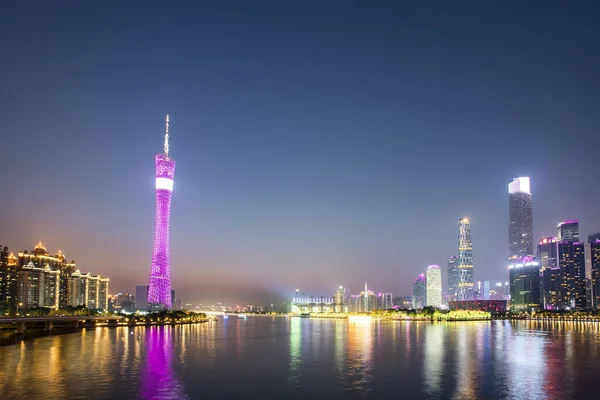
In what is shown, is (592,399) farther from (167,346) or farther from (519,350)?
(167,346)

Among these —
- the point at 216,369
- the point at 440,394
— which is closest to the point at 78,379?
the point at 216,369

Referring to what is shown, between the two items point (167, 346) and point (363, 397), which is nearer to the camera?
point (363, 397)

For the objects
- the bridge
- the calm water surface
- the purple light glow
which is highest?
the purple light glow

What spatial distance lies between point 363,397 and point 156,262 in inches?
4487

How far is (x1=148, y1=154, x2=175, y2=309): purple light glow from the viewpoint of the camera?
14238cm

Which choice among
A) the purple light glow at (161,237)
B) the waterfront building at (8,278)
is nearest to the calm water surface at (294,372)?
the purple light glow at (161,237)

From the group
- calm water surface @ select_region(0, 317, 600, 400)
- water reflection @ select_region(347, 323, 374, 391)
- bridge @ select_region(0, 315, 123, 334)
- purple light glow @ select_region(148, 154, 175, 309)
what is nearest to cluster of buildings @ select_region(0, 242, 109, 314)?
bridge @ select_region(0, 315, 123, 334)

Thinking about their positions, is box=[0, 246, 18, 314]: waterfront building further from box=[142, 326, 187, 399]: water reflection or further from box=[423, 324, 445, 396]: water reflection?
box=[423, 324, 445, 396]: water reflection

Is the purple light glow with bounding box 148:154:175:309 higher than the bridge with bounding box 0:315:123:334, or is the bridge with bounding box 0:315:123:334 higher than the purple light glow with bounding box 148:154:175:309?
the purple light glow with bounding box 148:154:175:309

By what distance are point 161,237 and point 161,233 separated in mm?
1031

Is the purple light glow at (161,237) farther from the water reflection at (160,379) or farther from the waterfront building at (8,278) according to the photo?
the water reflection at (160,379)

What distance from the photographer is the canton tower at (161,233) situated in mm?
142500

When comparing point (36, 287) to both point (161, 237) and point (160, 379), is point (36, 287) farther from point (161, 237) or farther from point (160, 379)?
point (160, 379)

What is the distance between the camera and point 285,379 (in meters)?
45.4
